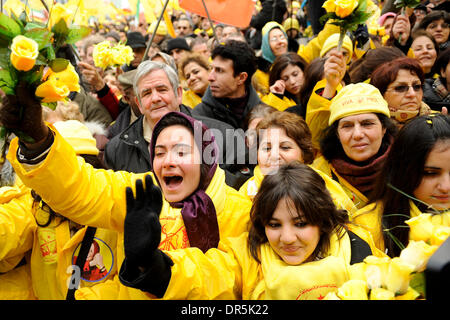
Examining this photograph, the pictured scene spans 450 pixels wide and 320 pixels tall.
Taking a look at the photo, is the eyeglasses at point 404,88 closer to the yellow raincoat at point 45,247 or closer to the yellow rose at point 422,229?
the yellow rose at point 422,229

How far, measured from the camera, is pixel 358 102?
3021mm

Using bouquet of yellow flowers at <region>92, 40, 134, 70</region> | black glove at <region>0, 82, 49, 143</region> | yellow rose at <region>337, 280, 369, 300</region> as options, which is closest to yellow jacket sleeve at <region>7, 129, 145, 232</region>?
black glove at <region>0, 82, 49, 143</region>

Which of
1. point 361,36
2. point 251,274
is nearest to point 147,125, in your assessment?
point 251,274

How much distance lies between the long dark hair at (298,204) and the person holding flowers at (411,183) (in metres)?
0.29

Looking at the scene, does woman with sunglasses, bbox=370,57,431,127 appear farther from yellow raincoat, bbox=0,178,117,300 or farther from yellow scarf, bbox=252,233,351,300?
yellow raincoat, bbox=0,178,117,300

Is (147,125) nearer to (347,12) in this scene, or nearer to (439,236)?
(347,12)

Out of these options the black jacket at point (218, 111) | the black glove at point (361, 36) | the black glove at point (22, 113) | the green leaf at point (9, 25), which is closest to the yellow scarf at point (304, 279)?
the black glove at point (22, 113)

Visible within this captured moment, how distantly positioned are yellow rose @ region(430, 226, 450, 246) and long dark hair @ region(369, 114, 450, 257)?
777 millimetres

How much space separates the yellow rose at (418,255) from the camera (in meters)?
1.44

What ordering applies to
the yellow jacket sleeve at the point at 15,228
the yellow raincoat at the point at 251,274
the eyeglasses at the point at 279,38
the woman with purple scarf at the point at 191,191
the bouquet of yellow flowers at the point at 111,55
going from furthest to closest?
1. the eyeglasses at the point at 279,38
2. the bouquet of yellow flowers at the point at 111,55
3. the yellow jacket sleeve at the point at 15,228
4. the woman with purple scarf at the point at 191,191
5. the yellow raincoat at the point at 251,274

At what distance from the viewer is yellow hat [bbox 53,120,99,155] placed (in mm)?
2690

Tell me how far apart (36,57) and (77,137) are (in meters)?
1.23

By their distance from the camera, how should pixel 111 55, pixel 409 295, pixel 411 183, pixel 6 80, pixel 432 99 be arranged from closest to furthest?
1. pixel 409 295
2. pixel 6 80
3. pixel 411 183
4. pixel 432 99
5. pixel 111 55
